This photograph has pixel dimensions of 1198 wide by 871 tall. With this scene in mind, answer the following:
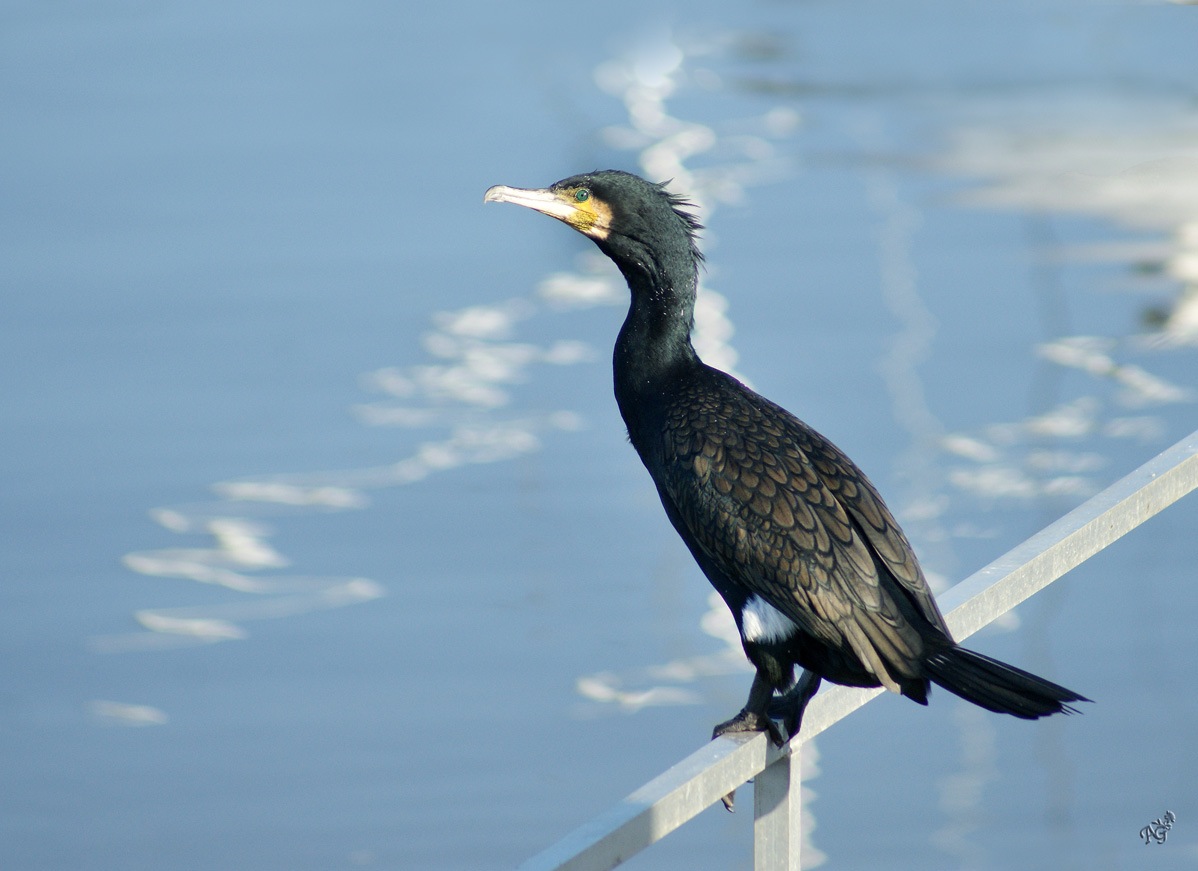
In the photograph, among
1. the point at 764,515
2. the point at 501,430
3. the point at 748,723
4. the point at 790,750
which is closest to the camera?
the point at 790,750

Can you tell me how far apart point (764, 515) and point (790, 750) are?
1.80ft

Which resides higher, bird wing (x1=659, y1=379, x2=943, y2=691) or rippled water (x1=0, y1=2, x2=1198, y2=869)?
rippled water (x1=0, y1=2, x2=1198, y2=869)

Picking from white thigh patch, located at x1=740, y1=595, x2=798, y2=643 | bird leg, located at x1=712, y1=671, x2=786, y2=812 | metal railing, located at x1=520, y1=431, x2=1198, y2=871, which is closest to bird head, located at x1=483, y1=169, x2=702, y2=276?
white thigh patch, located at x1=740, y1=595, x2=798, y2=643

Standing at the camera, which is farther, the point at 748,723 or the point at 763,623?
the point at 763,623

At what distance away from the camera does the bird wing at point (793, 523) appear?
8.34 feet

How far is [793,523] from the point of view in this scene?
264 cm

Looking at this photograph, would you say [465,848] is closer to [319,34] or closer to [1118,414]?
[1118,414]

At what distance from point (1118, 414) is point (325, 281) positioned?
9.49 feet

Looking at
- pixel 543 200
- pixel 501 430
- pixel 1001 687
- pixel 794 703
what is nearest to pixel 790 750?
pixel 1001 687

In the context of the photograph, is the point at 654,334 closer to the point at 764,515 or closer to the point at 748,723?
the point at 764,515

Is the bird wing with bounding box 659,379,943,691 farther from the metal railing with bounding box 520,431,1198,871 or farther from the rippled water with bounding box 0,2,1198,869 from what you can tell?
the rippled water with bounding box 0,2,1198,869

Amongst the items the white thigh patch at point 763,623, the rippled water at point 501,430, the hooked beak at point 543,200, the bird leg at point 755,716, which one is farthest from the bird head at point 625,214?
the rippled water at point 501,430

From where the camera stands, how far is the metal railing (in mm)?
1717

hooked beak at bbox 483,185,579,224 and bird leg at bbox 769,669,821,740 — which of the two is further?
hooked beak at bbox 483,185,579,224
